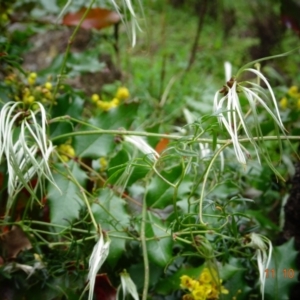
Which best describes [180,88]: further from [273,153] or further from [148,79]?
[273,153]

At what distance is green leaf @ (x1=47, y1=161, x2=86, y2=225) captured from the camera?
2.77 ft

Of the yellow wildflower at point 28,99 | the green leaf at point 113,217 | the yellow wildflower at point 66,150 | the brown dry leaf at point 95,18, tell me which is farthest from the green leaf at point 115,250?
the brown dry leaf at point 95,18

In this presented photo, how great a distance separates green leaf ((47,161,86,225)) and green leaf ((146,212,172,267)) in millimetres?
127

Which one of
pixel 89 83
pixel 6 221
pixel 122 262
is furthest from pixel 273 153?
pixel 89 83

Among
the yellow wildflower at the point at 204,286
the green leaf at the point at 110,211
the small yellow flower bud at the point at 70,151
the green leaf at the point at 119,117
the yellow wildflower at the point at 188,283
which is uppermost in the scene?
the green leaf at the point at 119,117

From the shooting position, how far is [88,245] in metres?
0.84

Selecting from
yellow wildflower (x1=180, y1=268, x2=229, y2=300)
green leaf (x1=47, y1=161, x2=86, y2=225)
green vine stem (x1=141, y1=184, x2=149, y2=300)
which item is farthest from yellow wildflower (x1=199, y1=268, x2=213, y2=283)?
green leaf (x1=47, y1=161, x2=86, y2=225)

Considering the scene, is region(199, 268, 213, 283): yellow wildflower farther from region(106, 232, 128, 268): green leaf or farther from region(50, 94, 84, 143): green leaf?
region(50, 94, 84, 143): green leaf

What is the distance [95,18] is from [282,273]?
819 mm

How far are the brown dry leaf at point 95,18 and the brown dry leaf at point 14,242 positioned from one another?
0.64 meters

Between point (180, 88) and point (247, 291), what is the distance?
1.37 metres

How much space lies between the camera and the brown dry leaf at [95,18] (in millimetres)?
1338

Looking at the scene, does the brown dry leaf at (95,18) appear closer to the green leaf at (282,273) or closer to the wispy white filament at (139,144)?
the wispy white filament at (139,144)

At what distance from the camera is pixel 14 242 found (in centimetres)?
90
